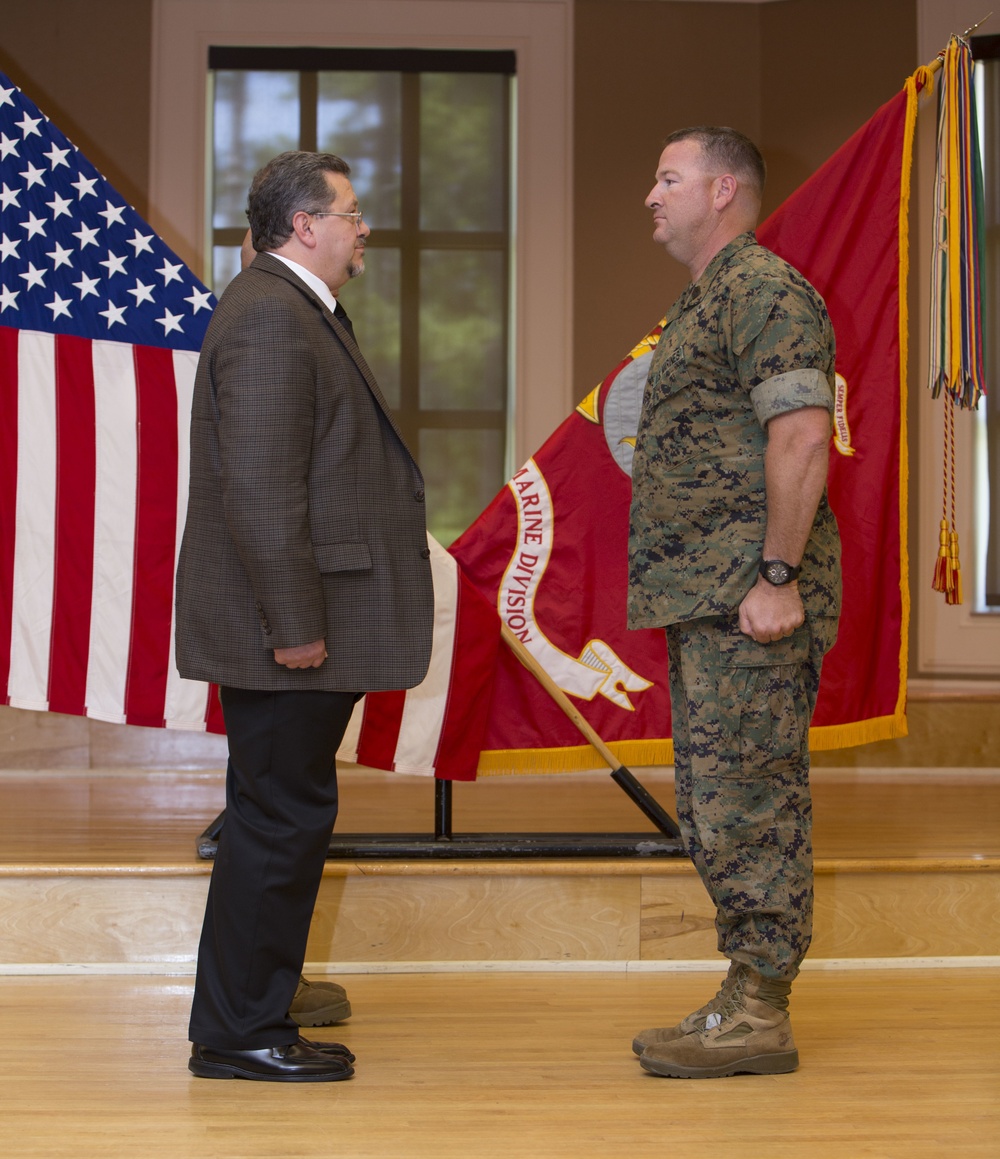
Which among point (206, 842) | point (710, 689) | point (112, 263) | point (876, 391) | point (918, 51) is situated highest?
point (918, 51)

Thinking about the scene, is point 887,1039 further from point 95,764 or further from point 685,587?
point 95,764

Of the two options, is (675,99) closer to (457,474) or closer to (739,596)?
(457,474)

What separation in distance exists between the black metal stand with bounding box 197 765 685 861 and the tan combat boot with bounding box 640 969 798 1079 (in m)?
0.68

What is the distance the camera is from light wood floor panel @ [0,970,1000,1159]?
1.78 metres

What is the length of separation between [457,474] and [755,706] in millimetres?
2999

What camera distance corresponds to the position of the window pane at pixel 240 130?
192 inches

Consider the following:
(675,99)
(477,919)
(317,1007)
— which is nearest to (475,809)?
(477,919)

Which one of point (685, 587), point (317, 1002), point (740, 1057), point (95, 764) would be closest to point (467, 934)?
point (317, 1002)

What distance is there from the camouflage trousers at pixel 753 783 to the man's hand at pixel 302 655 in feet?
1.96

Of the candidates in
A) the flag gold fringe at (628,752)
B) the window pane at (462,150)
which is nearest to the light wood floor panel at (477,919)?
the flag gold fringe at (628,752)

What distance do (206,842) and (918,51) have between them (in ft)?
12.6

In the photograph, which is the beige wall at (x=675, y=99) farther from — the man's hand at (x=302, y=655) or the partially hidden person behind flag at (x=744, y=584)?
the man's hand at (x=302, y=655)

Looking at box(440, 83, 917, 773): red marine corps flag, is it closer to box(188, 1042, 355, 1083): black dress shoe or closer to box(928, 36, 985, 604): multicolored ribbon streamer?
box(928, 36, 985, 604): multicolored ribbon streamer

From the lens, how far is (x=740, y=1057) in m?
2.09
